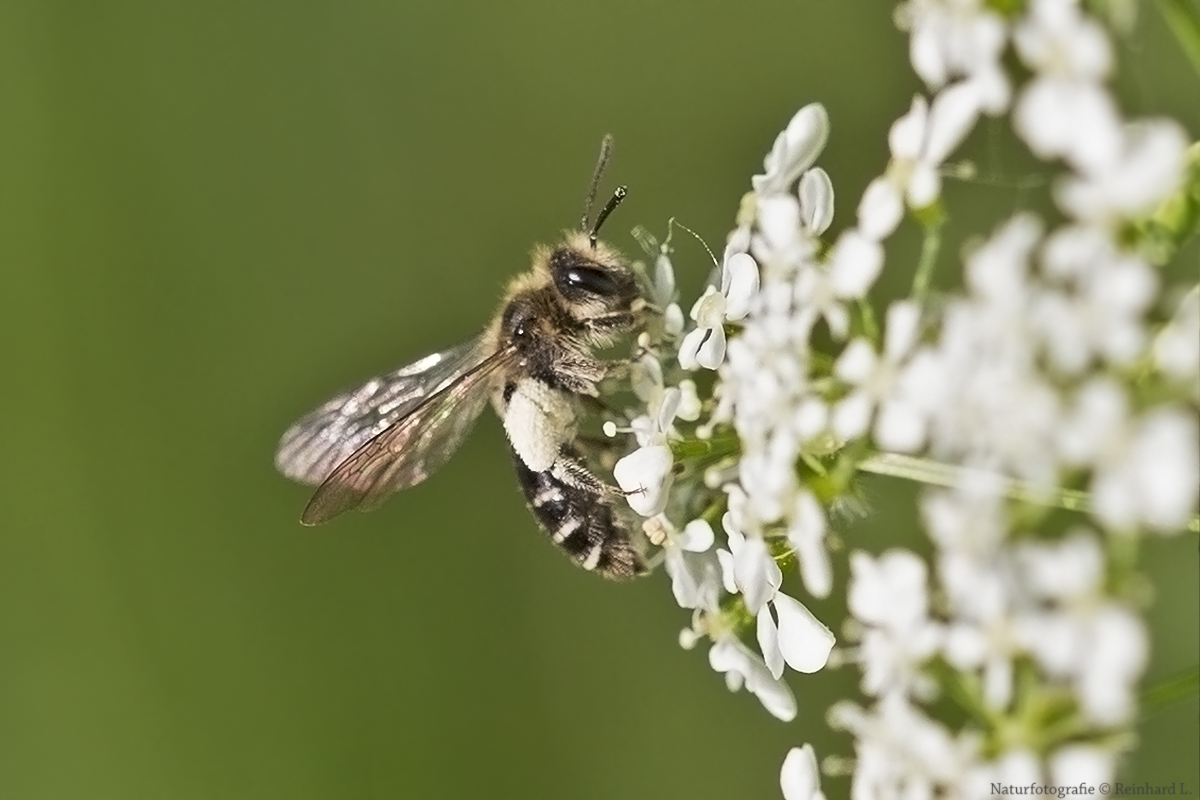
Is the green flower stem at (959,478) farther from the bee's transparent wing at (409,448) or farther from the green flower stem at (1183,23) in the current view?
the bee's transparent wing at (409,448)

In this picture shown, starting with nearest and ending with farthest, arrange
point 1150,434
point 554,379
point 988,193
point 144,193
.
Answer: point 1150,434
point 554,379
point 988,193
point 144,193

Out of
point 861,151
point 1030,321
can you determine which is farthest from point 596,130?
point 1030,321

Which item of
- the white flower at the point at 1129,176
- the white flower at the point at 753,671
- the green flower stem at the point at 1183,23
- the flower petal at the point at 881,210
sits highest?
the green flower stem at the point at 1183,23

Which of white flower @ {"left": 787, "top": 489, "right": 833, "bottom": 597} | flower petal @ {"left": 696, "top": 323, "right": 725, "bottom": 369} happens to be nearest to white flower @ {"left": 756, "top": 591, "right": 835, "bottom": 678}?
white flower @ {"left": 787, "top": 489, "right": 833, "bottom": 597}

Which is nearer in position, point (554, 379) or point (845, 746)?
point (554, 379)

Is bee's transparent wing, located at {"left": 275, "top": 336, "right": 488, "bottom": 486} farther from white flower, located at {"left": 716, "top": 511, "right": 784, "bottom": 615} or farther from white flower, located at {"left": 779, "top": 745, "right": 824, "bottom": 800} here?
white flower, located at {"left": 779, "top": 745, "right": 824, "bottom": 800}

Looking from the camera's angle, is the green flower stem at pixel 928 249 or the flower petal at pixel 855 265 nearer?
the green flower stem at pixel 928 249

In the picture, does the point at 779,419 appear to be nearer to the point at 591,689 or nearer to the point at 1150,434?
the point at 1150,434

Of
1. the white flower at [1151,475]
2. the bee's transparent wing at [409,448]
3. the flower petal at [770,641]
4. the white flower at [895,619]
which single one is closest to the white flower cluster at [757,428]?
the flower petal at [770,641]
